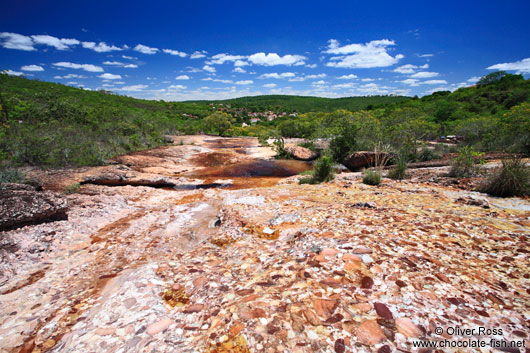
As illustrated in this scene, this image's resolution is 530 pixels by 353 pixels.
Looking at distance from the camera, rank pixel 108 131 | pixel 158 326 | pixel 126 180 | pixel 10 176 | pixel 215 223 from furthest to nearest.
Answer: pixel 108 131, pixel 126 180, pixel 10 176, pixel 215 223, pixel 158 326

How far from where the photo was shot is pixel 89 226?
4941mm

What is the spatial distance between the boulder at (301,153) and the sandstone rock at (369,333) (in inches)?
663

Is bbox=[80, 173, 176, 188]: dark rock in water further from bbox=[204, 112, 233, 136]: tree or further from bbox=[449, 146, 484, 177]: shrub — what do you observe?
bbox=[204, 112, 233, 136]: tree

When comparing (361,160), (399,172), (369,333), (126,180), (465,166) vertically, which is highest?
(465,166)

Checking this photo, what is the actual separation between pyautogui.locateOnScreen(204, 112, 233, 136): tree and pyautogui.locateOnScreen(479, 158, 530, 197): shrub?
34760 mm

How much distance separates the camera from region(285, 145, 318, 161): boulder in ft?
60.0

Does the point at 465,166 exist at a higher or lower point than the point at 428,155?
higher

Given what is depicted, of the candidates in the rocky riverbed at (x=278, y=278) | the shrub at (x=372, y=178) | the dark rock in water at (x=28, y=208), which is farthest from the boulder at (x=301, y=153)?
the dark rock in water at (x=28, y=208)

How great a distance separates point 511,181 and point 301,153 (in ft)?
46.1

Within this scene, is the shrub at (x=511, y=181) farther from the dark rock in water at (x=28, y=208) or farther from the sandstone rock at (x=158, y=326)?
the dark rock in water at (x=28, y=208)

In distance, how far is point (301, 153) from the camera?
18.6 m

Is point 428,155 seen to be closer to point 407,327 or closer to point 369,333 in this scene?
point 407,327

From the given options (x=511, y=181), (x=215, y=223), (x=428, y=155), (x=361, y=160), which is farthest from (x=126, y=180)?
(x=428, y=155)

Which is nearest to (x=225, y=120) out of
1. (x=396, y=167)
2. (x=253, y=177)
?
(x=253, y=177)
